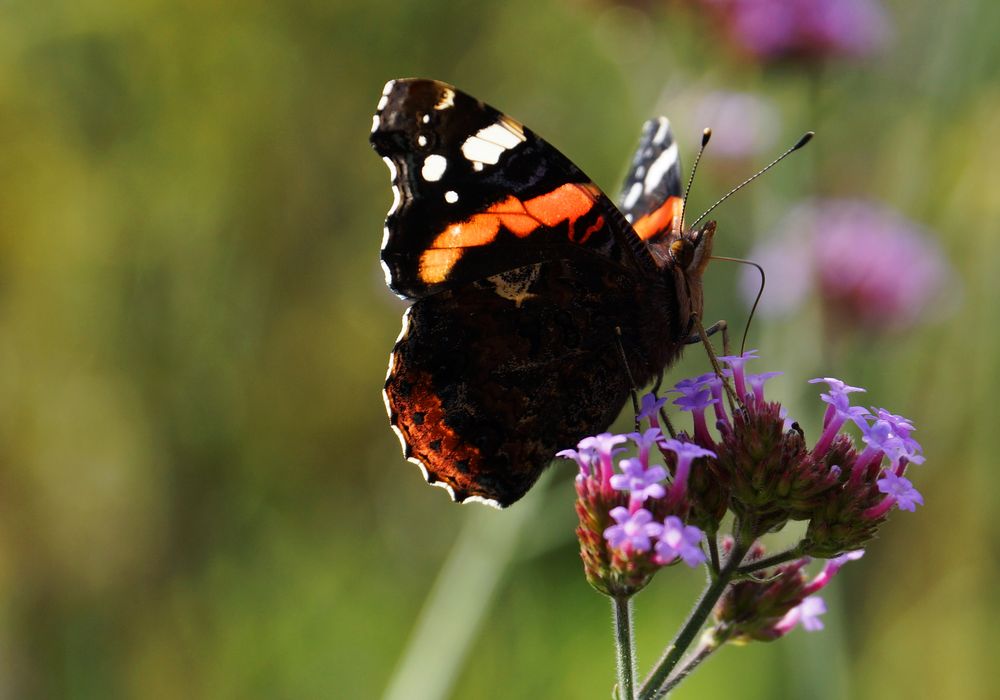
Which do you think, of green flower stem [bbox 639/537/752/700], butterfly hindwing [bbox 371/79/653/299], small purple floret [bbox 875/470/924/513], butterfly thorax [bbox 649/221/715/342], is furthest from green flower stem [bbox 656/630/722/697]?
butterfly hindwing [bbox 371/79/653/299]

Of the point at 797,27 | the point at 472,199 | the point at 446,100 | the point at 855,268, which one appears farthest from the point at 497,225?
the point at 855,268

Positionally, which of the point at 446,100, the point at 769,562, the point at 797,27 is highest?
the point at 797,27

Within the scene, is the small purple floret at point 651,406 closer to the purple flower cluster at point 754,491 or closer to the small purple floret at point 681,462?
the purple flower cluster at point 754,491

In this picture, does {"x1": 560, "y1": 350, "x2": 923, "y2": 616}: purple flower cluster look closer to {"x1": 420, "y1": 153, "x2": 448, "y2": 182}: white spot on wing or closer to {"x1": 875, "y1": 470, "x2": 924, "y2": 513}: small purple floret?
{"x1": 875, "y1": 470, "x2": 924, "y2": 513}: small purple floret

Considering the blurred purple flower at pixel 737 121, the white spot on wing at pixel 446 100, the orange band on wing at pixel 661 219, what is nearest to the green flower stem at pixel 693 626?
the orange band on wing at pixel 661 219

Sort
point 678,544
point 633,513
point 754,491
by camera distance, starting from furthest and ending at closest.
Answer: point 754,491
point 633,513
point 678,544

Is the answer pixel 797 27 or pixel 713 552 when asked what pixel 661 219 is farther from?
pixel 797 27
